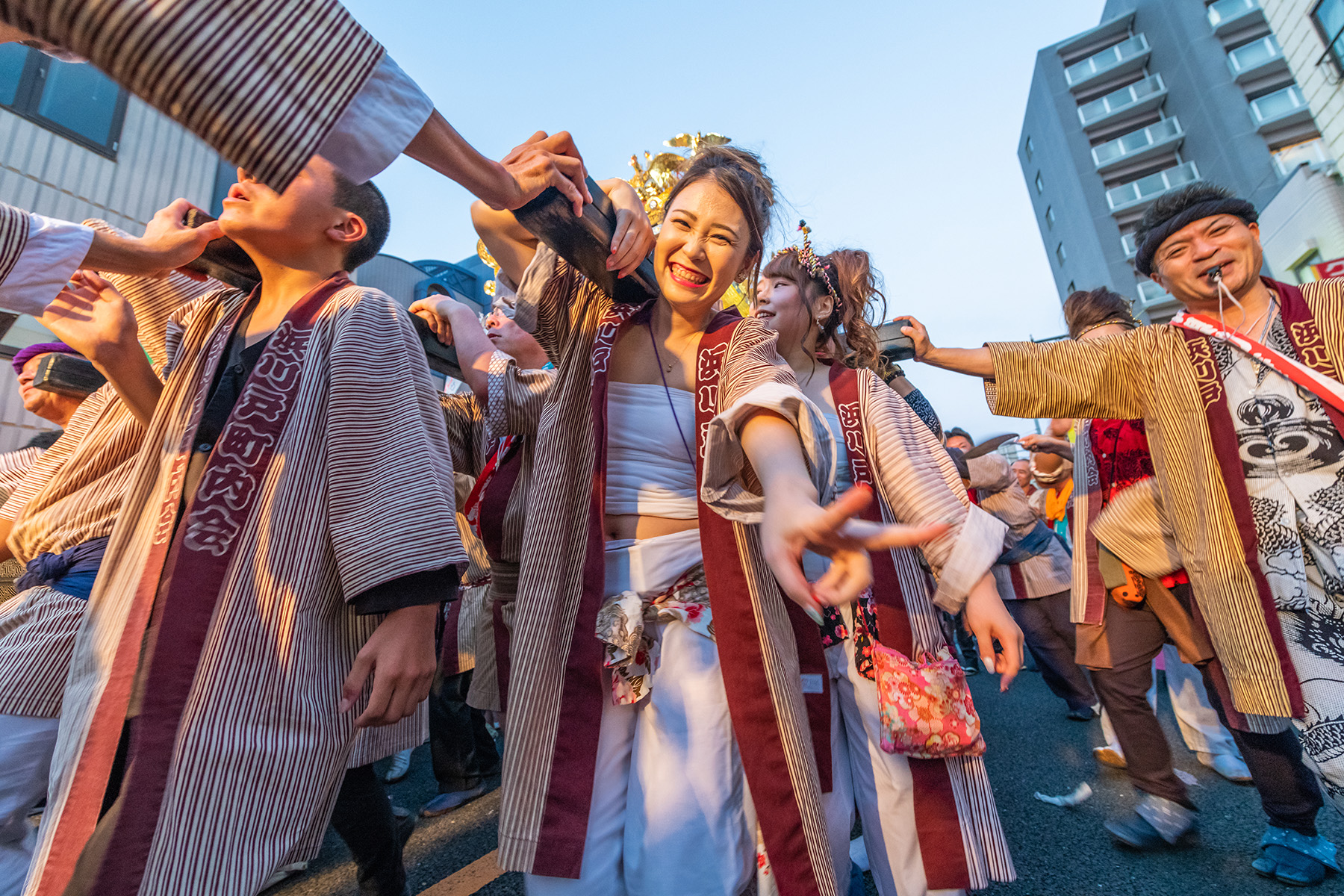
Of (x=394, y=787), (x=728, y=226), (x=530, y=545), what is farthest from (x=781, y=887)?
(x=394, y=787)

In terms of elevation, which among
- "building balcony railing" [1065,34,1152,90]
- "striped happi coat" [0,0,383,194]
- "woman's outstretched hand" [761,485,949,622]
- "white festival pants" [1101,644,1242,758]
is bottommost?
"white festival pants" [1101,644,1242,758]

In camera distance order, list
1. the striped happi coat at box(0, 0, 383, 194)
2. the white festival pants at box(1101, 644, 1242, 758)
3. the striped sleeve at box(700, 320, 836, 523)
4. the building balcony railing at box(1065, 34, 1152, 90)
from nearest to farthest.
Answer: the striped happi coat at box(0, 0, 383, 194) → the striped sleeve at box(700, 320, 836, 523) → the white festival pants at box(1101, 644, 1242, 758) → the building balcony railing at box(1065, 34, 1152, 90)

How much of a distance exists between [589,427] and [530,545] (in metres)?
0.30

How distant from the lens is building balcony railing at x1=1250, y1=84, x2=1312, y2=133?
56.7ft

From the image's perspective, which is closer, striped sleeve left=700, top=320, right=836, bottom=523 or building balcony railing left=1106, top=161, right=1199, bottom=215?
striped sleeve left=700, top=320, right=836, bottom=523

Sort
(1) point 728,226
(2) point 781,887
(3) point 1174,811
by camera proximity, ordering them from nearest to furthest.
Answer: (2) point 781,887
(1) point 728,226
(3) point 1174,811

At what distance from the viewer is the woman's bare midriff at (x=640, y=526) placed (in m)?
1.37

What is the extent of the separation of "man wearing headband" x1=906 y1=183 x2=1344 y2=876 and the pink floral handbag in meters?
1.01

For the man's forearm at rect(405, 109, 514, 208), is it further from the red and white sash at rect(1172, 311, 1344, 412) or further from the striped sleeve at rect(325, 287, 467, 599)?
the red and white sash at rect(1172, 311, 1344, 412)

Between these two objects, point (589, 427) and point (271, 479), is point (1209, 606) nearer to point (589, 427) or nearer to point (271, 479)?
point (589, 427)

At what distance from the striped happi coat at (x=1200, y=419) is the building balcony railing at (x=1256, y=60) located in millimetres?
24695

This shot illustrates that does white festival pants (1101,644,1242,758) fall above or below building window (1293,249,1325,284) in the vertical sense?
below

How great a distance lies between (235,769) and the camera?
1001 millimetres

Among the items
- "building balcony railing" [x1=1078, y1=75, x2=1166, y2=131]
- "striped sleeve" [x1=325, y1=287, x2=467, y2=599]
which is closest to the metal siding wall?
"striped sleeve" [x1=325, y1=287, x2=467, y2=599]
